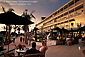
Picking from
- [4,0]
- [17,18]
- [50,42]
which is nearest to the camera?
[17,18]

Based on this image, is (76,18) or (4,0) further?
A: (76,18)

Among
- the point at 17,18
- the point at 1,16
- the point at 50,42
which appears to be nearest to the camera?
the point at 1,16

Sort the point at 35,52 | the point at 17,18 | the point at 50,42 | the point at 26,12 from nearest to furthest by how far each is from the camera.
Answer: the point at 35,52 < the point at 17,18 < the point at 50,42 < the point at 26,12

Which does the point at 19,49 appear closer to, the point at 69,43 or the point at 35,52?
the point at 35,52

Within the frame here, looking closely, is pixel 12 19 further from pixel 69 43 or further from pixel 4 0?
pixel 69 43

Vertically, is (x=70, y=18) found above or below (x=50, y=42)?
above

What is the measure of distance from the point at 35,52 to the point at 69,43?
36.9ft

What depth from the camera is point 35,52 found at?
3.29m

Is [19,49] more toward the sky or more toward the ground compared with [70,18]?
more toward the ground

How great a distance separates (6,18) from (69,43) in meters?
11.0

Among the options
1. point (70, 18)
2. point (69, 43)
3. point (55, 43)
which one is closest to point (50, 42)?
point (55, 43)

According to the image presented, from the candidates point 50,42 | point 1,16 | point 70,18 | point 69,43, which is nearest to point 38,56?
point 1,16

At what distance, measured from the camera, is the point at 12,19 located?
17.3 ft

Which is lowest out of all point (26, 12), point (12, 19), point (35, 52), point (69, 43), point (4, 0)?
point (69, 43)
